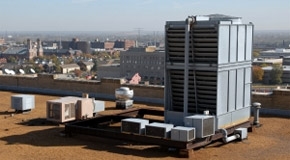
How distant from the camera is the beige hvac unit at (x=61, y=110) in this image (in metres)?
18.2

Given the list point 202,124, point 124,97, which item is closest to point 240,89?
point 202,124

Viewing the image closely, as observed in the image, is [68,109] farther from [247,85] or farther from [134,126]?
[247,85]

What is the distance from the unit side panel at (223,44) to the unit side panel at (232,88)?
26.3 inches

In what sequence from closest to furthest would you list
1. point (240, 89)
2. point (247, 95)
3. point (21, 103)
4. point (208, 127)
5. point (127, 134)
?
1. point (208, 127)
2. point (127, 134)
3. point (240, 89)
4. point (247, 95)
5. point (21, 103)

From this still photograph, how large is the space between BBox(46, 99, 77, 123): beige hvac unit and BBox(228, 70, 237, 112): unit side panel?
248 inches

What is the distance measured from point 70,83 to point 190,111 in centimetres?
1313

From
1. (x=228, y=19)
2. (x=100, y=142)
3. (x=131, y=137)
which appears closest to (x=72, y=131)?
(x=100, y=142)

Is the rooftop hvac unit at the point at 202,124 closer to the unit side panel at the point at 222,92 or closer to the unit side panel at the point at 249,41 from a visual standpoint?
the unit side panel at the point at 222,92

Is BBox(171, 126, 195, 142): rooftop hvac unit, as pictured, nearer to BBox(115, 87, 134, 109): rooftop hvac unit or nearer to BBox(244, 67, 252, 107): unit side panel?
BBox(244, 67, 252, 107): unit side panel

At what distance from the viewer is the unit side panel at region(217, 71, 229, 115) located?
15.3 meters

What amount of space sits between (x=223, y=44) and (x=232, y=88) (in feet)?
5.64

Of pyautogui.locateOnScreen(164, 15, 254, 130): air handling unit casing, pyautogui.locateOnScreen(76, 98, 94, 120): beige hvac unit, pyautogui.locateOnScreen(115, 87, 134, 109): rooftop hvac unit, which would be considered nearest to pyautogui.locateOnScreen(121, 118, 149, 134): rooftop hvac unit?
pyautogui.locateOnScreen(164, 15, 254, 130): air handling unit casing

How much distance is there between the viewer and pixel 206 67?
15273mm

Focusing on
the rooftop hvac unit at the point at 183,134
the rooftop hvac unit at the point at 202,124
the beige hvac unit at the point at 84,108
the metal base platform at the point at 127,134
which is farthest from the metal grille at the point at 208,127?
the beige hvac unit at the point at 84,108
